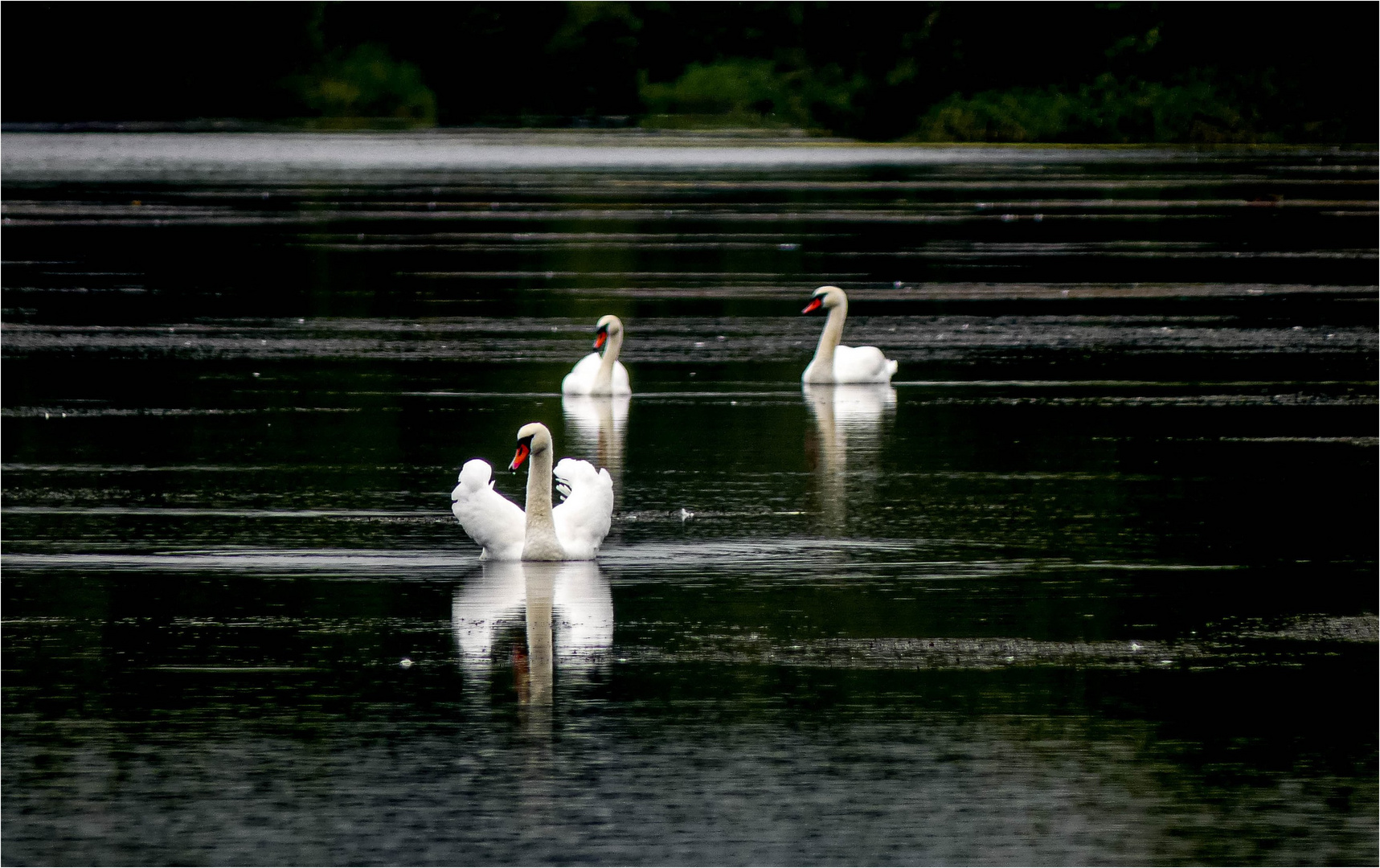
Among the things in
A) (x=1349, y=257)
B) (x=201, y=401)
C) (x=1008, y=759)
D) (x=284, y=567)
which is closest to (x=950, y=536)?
(x=284, y=567)

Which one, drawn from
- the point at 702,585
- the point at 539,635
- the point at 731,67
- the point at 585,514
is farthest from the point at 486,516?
the point at 731,67

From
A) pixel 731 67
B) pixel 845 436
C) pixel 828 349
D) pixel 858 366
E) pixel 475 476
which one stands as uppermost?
pixel 731 67

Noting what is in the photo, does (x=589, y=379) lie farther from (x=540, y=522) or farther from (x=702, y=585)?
(x=702, y=585)

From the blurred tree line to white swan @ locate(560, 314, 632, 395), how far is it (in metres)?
58.2

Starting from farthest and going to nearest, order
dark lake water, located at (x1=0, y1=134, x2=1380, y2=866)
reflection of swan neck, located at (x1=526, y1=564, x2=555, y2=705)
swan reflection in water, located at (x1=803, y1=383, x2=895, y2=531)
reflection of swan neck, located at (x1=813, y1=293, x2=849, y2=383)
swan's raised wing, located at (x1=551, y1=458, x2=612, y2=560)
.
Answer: reflection of swan neck, located at (x1=813, y1=293, x2=849, y2=383)
swan reflection in water, located at (x1=803, y1=383, x2=895, y2=531)
swan's raised wing, located at (x1=551, y1=458, x2=612, y2=560)
reflection of swan neck, located at (x1=526, y1=564, x2=555, y2=705)
dark lake water, located at (x1=0, y1=134, x2=1380, y2=866)

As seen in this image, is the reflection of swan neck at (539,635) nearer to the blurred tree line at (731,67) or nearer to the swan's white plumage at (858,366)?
the swan's white plumage at (858,366)

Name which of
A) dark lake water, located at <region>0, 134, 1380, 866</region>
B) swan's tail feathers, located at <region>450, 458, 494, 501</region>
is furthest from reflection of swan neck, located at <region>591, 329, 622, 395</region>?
swan's tail feathers, located at <region>450, 458, 494, 501</region>

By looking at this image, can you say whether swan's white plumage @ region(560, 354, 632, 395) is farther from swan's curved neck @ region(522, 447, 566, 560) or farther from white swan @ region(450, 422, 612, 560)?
swan's curved neck @ region(522, 447, 566, 560)

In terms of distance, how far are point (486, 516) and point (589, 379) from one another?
6733 millimetres

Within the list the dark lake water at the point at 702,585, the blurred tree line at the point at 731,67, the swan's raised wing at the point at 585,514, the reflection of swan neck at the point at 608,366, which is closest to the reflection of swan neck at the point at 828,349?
the dark lake water at the point at 702,585

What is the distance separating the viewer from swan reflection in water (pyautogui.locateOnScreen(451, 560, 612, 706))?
928cm

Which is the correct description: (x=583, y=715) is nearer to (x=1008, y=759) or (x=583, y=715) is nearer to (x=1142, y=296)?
(x=1008, y=759)

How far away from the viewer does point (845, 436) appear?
1619 centimetres

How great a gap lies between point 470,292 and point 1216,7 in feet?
173
